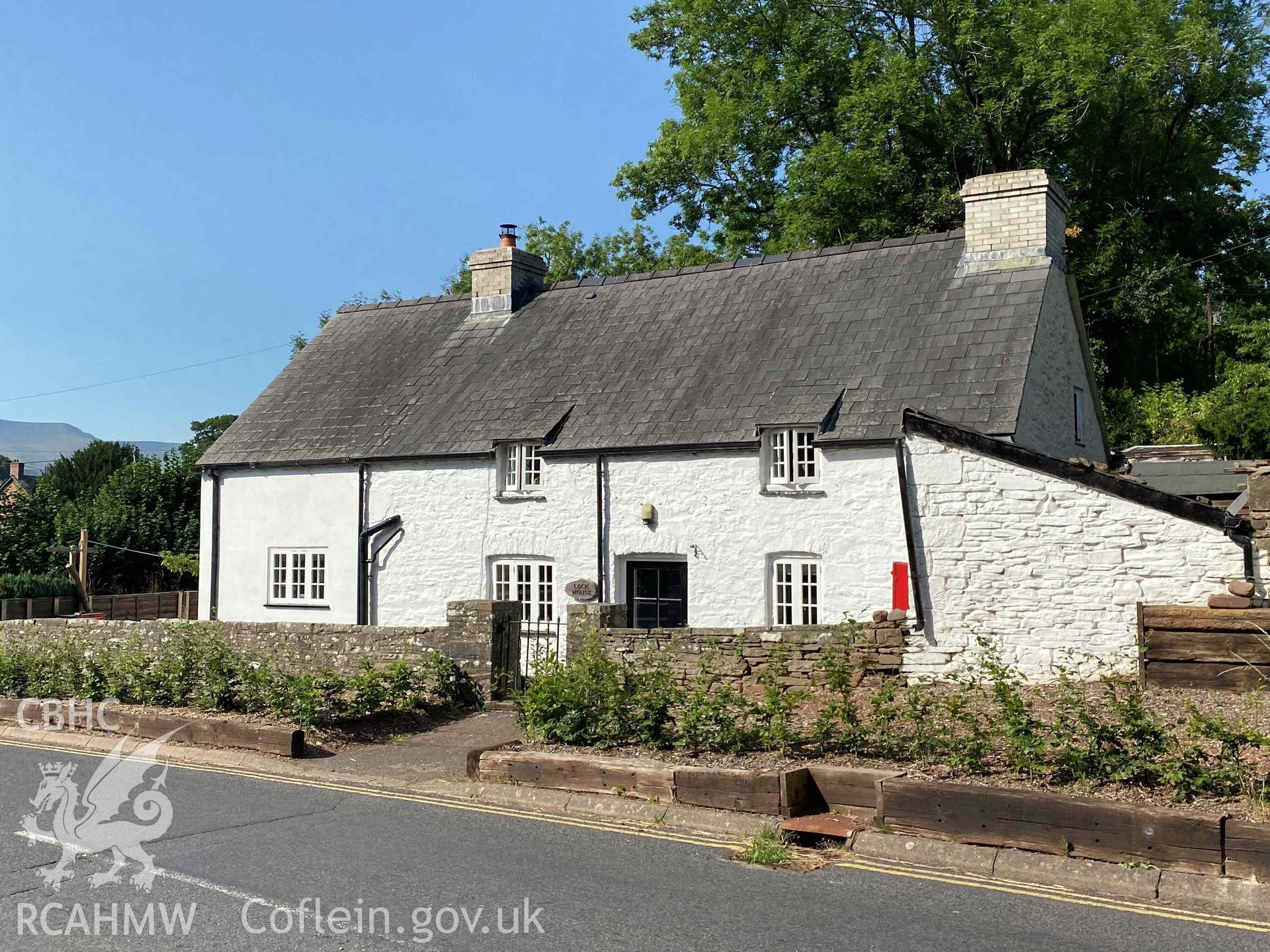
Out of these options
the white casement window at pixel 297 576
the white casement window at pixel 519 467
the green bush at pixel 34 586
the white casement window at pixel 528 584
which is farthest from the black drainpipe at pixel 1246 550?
the green bush at pixel 34 586

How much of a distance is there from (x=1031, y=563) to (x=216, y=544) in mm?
18120

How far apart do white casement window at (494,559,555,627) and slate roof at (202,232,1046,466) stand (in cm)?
233

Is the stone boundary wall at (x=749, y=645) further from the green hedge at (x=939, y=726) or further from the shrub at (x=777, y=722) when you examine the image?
the shrub at (x=777, y=722)

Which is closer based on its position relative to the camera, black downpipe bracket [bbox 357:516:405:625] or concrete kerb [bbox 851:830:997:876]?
concrete kerb [bbox 851:830:997:876]

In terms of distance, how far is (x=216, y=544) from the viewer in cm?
2520

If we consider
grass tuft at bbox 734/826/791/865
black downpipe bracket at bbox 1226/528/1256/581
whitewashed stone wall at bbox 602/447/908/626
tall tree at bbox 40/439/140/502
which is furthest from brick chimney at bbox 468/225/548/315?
tall tree at bbox 40/439/140/502

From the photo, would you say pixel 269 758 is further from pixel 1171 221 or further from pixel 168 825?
pixel 1171 221

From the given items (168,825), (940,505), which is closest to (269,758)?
(168,825)

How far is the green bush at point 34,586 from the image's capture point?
3469 centimetres

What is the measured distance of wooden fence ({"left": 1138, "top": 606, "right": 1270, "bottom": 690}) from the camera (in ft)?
38.0

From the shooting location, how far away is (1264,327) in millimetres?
33125

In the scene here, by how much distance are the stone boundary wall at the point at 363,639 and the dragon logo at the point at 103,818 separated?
13.4 feet

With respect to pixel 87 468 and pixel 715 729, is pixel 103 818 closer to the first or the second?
pixel 715 729

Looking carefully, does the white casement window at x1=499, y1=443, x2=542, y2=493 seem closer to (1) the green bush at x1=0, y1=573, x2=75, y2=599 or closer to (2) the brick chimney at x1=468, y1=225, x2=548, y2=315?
(2) the brick chimney at x1=468, y1=225, x2=548, y2=315
